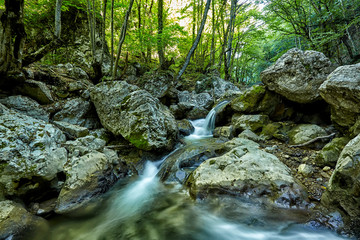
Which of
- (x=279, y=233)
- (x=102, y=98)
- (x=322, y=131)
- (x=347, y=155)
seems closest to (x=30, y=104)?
(x=102, y=98)

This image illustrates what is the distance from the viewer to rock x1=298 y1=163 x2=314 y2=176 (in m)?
3.19

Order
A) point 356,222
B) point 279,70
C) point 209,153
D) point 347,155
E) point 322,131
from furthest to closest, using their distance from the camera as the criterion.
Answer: point 279,70, point 209,153, point 322,131, point 347,155, point 356,222

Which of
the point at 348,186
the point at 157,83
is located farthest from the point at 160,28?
the point at 348,186

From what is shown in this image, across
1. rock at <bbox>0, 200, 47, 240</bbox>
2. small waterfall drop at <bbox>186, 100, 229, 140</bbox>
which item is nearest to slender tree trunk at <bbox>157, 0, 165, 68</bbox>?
small waterfall drop at <bbox>186, 100, 229, 140</bbox>

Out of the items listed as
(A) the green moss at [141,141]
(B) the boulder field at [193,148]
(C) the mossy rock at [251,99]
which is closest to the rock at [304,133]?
(B) the boulder field at [193,148]

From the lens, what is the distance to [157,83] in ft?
31.0

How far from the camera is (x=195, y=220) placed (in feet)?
9.03

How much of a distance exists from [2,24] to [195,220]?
561cm

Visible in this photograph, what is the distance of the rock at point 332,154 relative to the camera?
318 cm

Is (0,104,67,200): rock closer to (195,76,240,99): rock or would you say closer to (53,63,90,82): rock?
(53,63,90,82): rock

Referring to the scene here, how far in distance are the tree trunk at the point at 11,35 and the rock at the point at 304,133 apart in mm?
7764

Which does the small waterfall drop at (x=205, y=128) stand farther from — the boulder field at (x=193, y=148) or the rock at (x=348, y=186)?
the rock at (x=348, y=186)

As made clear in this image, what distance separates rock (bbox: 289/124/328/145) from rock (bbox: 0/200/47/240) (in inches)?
244

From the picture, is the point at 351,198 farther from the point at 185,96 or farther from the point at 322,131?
the point at 185,96
